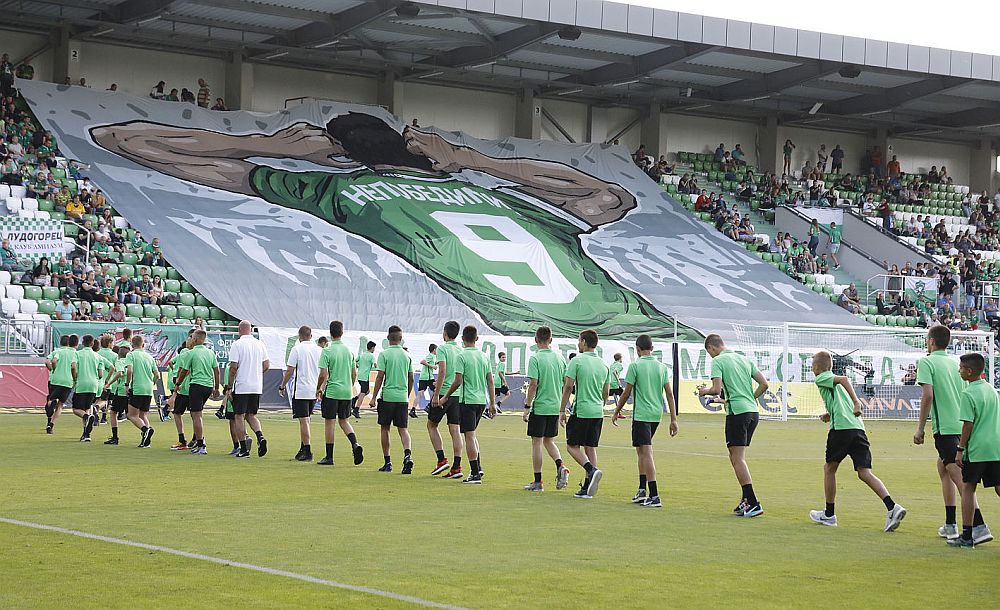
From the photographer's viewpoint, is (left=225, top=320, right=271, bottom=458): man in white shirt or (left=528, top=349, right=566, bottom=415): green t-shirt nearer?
(left=528, top=349, right=566, bottom=415): green t-shirt

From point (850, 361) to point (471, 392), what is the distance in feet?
76.2

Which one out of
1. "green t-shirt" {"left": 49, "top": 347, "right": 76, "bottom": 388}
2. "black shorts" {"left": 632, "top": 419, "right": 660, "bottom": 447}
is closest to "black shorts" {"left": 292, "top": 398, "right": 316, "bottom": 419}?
"green t-shirt" {"left": 49, "top": 347, "right": 76, "bottom": 388}

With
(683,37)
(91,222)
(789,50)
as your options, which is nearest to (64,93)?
(91,222)

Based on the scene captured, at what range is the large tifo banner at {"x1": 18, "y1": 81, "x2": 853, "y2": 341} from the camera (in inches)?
1505

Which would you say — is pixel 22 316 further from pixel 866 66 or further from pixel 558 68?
pixel 866 66

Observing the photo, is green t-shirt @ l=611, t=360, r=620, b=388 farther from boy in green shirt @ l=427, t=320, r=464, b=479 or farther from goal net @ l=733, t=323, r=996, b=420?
boy in green shirt @ l=427, t=320, r=464, b=479

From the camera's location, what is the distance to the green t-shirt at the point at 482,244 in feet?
133

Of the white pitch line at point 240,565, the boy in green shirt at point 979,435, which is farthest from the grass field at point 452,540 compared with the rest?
the boy in green shirt at point 979,435

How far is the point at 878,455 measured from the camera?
906 inches

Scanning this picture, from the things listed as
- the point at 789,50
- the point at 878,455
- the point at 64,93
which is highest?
the point at 789,50

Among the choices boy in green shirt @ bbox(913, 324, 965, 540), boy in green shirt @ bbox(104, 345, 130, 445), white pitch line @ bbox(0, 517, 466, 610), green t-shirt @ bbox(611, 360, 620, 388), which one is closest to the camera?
white pitch line @ bbox(0, 517, 466, 610)

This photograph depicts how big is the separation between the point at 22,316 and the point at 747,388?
19826 millimetres

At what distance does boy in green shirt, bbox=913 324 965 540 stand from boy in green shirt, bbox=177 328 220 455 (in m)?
11.1

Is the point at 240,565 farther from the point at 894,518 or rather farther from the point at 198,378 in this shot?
the point at 198,378
